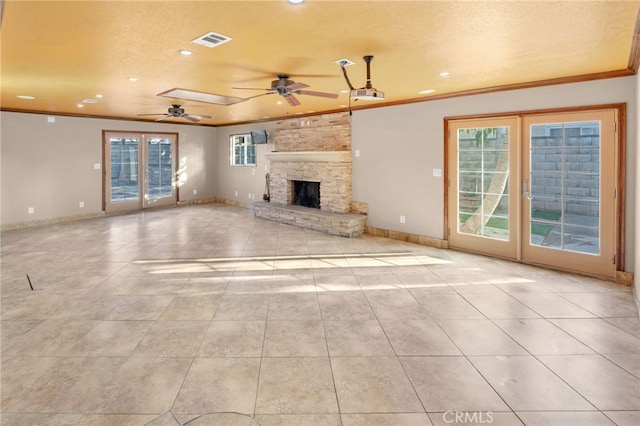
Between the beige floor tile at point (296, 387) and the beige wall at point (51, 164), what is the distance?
26.3ft

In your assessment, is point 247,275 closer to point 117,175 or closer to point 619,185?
point 619,185

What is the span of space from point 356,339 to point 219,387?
45.0 inches

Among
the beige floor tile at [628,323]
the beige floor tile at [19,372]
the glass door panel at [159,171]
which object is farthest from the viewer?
the glass door panel at [159,171]

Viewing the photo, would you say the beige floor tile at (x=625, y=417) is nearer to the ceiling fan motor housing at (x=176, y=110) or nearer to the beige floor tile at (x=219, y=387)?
the beige floor tile at (x=219, y=387)

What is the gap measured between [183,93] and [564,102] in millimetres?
5296

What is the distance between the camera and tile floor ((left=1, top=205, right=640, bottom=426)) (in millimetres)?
2121

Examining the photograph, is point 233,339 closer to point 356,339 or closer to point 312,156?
point 356,339

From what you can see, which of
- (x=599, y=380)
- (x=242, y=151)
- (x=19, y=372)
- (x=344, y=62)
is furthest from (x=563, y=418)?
(x=242, y=151)

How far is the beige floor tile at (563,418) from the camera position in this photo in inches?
77.8

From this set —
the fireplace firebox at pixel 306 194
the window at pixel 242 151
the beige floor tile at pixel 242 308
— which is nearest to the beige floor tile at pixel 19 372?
the beige floor tile at pixel 242 308

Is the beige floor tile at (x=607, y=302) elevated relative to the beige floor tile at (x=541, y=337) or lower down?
elevated

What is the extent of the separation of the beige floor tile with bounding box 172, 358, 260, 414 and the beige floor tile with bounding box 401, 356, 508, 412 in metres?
1.06

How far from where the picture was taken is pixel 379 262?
5.25 metres

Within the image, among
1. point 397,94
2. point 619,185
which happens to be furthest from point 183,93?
point 619,185
